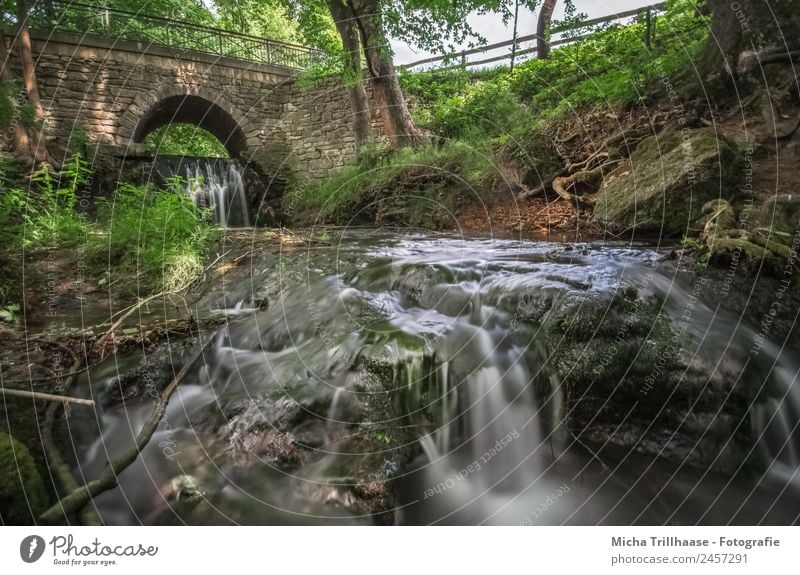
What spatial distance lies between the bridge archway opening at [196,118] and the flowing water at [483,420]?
1059cm

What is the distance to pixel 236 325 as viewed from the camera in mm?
3322

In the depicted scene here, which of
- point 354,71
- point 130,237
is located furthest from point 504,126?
point 130,237

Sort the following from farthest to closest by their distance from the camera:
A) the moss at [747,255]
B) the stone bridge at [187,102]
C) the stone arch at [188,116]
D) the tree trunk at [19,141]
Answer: the stone arch at [188,116]
the stone bridge at [187,102]
the tree trunk at [19,141]
the moss at [747,255]

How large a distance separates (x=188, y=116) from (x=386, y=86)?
27.0 feet

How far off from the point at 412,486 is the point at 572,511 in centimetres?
71

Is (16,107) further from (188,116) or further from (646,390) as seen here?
(646,390)

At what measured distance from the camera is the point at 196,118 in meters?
13.4

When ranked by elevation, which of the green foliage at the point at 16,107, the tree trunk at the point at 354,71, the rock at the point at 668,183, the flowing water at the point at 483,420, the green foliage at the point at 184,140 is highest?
the green foliage at the point at 184,140

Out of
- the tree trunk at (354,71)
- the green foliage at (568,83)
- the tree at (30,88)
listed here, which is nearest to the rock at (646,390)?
the green foliage at (568,83)

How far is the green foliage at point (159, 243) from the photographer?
431cm

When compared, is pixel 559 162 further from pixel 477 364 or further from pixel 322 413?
pixel 322 413

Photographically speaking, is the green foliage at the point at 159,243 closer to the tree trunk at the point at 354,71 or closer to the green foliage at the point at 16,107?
the green foliage at the point at 16,107

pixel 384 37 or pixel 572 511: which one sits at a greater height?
pixel 384 37
